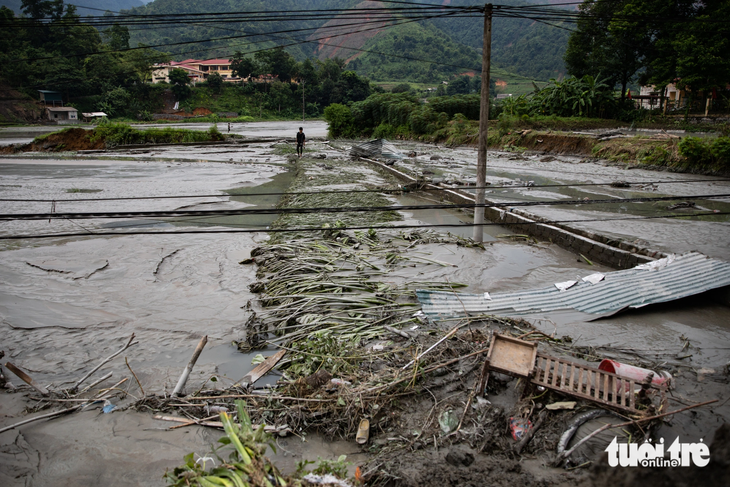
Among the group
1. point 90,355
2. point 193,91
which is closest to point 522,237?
point 90,355

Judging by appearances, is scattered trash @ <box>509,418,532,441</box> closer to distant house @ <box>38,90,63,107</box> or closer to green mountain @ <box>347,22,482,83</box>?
distant house @ <box>38,90,63,107</box>

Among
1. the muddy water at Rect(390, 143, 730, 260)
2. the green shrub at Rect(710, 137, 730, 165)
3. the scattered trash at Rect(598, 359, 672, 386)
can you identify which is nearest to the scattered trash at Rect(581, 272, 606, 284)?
the muddy water at Rect(390, 143, 730, 260)

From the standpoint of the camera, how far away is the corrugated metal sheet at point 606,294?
251 inches

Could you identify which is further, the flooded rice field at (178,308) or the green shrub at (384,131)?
the green shrub at (384,131)

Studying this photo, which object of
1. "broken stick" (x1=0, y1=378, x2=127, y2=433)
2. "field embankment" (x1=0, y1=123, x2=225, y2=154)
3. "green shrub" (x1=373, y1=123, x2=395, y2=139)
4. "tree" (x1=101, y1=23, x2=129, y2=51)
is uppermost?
"tree" (x1=101, y1=23, x2=129, y2=51)

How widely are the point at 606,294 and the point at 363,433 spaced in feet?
15.3

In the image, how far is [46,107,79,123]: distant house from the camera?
191ft

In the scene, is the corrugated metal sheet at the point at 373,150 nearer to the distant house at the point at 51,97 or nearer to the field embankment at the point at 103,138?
the field embankment at the point at 103,138

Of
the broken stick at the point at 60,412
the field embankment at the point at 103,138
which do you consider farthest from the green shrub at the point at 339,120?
the broken stick at the point at 60,412

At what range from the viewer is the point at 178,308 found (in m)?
7.30

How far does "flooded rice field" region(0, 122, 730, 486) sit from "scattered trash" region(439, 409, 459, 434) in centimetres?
79

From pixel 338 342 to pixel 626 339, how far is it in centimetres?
372

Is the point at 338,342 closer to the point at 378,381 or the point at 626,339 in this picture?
the point at 378,381

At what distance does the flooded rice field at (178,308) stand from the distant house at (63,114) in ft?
171
